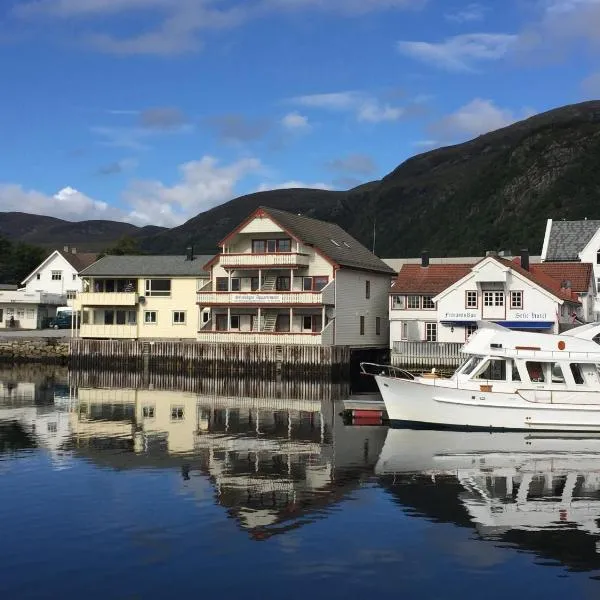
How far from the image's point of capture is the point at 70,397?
47844 millimetres

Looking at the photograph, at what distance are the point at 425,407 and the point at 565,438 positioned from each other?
222 inches

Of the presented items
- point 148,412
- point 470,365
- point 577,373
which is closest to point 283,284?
point 148,412

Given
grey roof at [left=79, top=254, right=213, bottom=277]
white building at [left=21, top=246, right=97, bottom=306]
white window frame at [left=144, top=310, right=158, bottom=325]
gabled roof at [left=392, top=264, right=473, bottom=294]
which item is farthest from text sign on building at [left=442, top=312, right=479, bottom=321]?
white building at [left=21, top=246, right=97, bottom=306]

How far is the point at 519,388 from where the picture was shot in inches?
1318

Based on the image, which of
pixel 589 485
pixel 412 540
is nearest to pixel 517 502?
pixel 589 485

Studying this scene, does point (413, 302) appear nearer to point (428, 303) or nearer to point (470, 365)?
point (428, 303)

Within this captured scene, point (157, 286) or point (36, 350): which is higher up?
point (157, 286)

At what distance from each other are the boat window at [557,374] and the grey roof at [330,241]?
31707mm

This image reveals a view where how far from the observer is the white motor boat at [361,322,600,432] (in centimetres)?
3294

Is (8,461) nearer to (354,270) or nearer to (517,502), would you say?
(517,502)

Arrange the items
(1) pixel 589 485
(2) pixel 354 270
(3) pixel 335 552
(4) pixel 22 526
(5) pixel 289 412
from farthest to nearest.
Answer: (2) pixel 354 270
(5) pixel 289 412
(1) pixel 589 485
(4) pixel 22 526
(3) pixel 335 552

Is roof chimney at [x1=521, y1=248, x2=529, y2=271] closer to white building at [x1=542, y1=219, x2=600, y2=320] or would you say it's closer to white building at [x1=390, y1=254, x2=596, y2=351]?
white building at [x1=390, y1=254, x2=596, y2=351]

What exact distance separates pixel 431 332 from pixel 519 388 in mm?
29104

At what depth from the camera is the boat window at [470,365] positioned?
34281 millimetres
